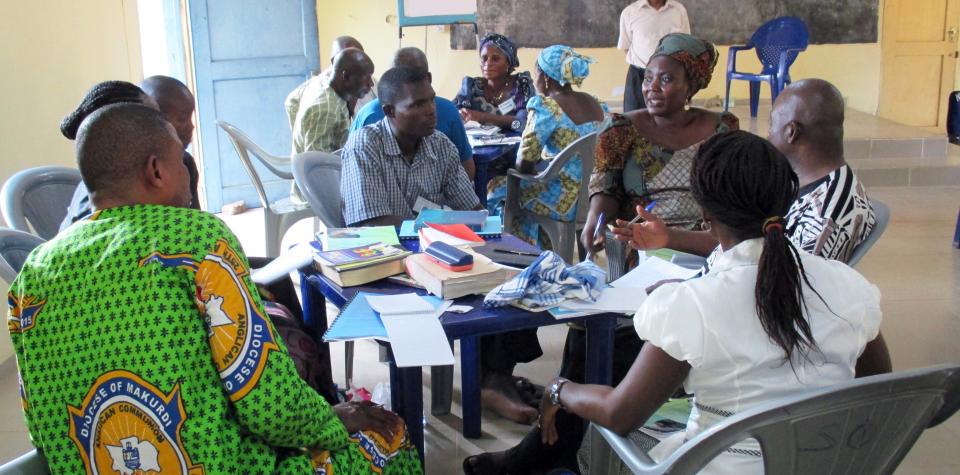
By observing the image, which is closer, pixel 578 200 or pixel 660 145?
pixel 660 145

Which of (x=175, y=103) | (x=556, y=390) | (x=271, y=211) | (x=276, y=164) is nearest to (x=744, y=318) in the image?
(x=556, y=390)

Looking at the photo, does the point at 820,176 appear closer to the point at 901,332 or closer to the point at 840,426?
the point at 840,426

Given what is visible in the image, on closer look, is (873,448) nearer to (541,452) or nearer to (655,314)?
(655,314)

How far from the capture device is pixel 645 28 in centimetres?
761

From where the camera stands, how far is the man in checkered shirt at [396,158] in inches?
124

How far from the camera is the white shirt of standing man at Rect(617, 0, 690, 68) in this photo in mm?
7574

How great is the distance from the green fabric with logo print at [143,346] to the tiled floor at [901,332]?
1397 millimetres

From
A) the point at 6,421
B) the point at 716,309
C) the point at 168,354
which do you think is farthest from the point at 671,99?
the point at 6,421

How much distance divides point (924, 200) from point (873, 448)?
612 cm

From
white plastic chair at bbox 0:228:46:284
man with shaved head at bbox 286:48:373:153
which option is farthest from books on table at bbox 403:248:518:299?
man with shaved head at bbox 286:48:373:153

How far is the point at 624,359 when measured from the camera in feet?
8.33

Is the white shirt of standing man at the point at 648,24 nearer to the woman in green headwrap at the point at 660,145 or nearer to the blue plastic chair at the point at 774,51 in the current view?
the blue plastic chair at the point at 774,51

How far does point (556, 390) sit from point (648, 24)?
20.7ft

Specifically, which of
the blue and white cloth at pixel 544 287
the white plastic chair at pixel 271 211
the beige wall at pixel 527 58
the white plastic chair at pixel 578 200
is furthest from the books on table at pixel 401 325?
the beige wall at pixel 527 58
